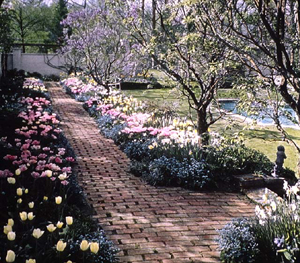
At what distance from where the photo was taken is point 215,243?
414 centimetres

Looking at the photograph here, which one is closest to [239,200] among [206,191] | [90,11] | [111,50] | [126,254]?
[206,191]

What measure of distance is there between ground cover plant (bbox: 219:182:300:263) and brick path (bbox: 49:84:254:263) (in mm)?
266

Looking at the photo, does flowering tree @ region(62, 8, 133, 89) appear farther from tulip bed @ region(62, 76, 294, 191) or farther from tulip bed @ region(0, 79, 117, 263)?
tulip bed @ region(0, 79, 117, 263)

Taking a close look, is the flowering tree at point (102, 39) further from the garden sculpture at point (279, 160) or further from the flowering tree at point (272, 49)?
the garden sculpture at point (279, 160)

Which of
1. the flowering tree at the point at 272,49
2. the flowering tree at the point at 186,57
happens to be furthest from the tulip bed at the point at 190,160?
the flowering tree at the point at 272,49

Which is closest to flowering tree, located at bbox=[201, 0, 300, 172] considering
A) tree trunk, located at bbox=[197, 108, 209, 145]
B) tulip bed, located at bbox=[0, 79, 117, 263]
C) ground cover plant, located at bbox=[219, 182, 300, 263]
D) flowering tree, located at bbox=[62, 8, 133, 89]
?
ground cover plant, located at bbox=[219, 182, 300, 263]

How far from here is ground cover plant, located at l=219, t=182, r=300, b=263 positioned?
3.48 metres

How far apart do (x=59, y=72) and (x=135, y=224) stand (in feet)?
89.7

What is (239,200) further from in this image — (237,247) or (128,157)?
(128,157)

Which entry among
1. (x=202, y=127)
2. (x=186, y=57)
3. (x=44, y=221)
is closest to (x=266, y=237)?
(x=44, y=221)

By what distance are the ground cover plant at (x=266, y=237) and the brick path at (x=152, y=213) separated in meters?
0.27

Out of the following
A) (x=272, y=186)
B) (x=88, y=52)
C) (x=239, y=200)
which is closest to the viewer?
(x=239, y=200)

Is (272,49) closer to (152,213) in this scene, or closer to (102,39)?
(152,213)

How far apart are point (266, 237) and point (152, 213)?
1.71m
